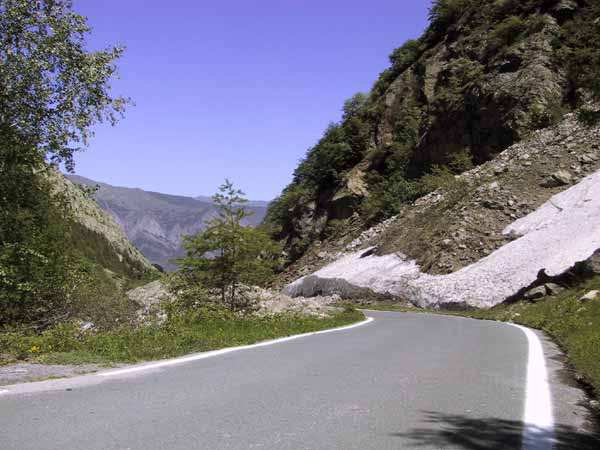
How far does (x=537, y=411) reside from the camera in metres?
4.91

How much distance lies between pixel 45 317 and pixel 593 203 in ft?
69.1

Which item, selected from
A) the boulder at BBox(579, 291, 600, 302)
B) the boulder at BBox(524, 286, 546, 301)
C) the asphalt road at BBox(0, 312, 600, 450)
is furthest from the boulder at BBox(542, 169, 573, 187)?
the asphalt road at BBox(0, 312, 600, 450)

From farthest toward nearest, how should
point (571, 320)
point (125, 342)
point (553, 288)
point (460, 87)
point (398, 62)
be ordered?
point (398, 62) → point (460, 87) → point (553, 288) → point (571, 320) → point (125, 342)

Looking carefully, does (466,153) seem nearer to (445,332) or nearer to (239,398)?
(445,332)

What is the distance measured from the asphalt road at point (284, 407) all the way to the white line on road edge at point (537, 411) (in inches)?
3.5

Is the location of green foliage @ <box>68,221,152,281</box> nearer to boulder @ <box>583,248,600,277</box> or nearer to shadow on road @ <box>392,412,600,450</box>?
boulder @ <box>583,248,600,277</box>

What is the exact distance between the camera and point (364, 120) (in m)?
56.3

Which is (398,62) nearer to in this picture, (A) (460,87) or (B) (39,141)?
(A) (460,87)

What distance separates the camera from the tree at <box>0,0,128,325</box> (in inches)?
513

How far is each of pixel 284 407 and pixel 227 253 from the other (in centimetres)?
1199

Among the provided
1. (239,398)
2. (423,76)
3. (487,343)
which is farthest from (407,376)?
(423,76)

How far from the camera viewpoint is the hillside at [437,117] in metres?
37.4

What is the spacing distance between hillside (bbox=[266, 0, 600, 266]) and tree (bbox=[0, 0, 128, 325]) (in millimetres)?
18226

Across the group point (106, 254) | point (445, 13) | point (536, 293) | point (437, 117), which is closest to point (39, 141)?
point (536, 293)
